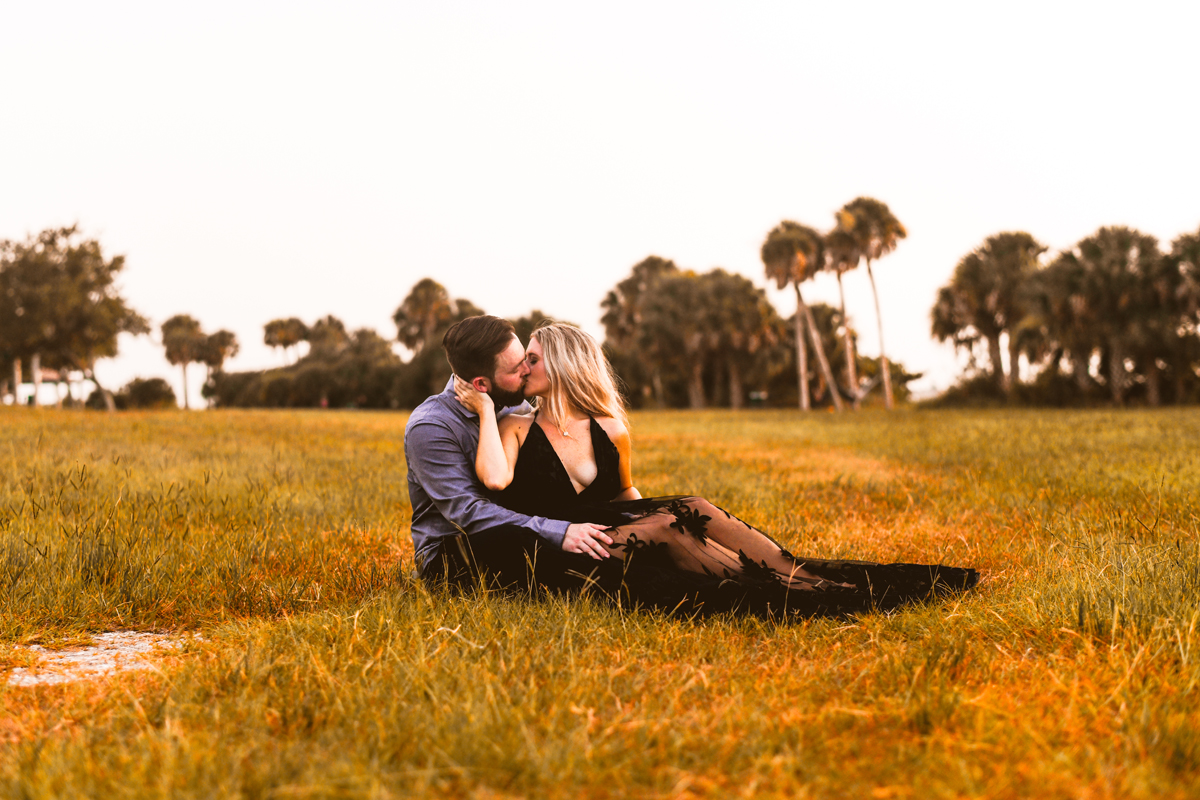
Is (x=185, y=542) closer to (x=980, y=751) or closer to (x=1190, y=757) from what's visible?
(x=980, y=751)

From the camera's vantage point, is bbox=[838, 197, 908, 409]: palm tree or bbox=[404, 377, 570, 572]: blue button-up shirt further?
bbox=[838, 197, 908, 409]: palm tree

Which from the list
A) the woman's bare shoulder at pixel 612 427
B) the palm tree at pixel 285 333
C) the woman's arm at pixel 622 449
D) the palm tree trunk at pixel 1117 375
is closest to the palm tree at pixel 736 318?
the palm tree trunk at pixel 1117 375

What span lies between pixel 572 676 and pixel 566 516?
154cm

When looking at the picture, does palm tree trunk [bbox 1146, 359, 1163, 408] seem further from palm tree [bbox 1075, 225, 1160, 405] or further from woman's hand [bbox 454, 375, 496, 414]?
woman's hand [bbox 454, 375, 496, 414]

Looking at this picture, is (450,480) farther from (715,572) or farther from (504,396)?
(715,572)

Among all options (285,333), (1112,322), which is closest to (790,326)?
(1112,322)

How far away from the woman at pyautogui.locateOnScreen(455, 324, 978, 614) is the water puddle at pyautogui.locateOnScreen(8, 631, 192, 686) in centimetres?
162

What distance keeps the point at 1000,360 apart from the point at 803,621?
150 feet

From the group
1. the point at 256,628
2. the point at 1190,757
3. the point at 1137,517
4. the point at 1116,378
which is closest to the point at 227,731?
the point at 256,628

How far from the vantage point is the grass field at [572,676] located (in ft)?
6.68

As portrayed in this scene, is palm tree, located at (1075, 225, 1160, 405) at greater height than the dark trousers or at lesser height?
greater

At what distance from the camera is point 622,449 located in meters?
4.48

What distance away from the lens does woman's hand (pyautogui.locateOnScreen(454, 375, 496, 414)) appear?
3984mm

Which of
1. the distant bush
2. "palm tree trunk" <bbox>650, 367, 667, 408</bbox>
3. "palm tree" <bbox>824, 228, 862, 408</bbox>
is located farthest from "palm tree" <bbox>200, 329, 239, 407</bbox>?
"palm tree" <bbox>824, 228, 862, 408</bbox>
